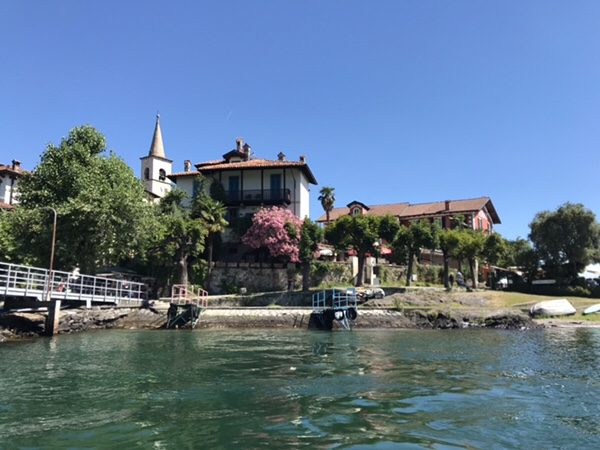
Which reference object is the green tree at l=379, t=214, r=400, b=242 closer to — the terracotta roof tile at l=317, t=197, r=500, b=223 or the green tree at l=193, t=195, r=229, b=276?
the green tree at l=193, t=195, r=229, b=276

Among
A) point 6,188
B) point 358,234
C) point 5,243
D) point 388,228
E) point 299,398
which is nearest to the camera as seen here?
point 299,398

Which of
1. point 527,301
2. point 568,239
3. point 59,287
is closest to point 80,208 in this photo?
point 59,287

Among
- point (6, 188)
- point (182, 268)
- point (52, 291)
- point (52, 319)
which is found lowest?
point (52, 319)

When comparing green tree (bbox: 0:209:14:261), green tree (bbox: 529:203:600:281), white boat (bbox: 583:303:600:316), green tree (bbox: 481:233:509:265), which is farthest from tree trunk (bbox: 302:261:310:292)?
green tree (bbox: 529:203:600:281)

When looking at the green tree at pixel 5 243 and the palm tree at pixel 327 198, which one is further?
the palm tree at pixel 327 198

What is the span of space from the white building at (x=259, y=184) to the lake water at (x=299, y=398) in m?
33.6

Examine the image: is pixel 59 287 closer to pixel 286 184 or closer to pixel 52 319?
pixel 52 319

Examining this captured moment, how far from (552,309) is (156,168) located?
192 feet

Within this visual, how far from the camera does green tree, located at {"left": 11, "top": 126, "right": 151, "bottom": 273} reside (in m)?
33.3

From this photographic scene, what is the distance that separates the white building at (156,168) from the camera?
242 ft

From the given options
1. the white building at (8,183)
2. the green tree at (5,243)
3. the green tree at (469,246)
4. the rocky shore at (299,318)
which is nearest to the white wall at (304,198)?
the green tree at (469,246)

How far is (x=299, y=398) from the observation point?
1138cm

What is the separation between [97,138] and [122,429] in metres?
33.5

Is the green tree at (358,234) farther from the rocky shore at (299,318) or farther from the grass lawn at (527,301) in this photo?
the grass lawn at (527,301)
